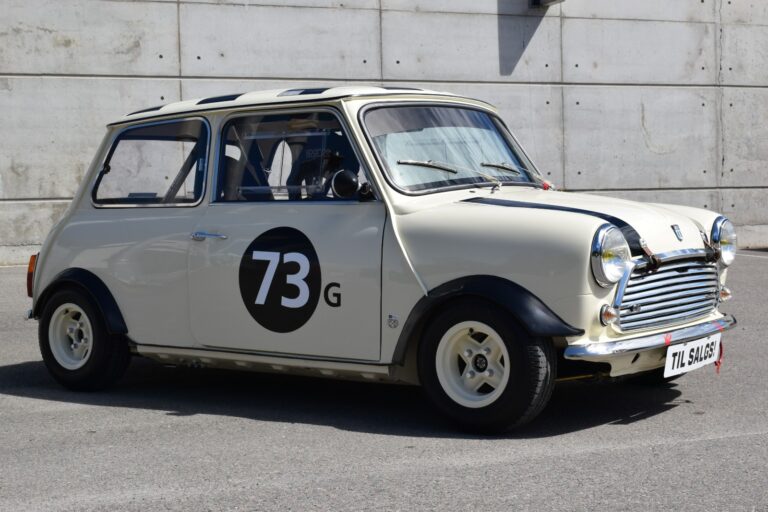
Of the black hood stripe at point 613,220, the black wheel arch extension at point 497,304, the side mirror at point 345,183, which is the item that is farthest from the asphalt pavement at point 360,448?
the side mirror at point 345,183

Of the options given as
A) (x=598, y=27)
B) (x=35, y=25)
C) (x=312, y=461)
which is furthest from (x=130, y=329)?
(x=598, y=27)

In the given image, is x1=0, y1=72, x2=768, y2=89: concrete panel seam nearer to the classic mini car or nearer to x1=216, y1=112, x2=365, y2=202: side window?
the classic mini car

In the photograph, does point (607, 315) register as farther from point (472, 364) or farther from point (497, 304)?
point (472, 364)

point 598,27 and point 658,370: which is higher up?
point 598,27

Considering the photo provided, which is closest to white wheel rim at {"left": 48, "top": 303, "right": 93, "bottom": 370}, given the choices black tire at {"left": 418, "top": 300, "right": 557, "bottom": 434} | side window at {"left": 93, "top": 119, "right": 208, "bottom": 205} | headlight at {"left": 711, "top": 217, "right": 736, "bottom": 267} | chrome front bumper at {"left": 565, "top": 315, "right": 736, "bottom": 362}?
side window at {"left": 93, "top": 119, "right": 208, "bottom": 205}

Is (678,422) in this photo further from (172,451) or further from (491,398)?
(172,451)

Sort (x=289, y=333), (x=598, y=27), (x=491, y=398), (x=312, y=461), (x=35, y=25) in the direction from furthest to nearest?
(x=598, y=27) < (x=35, y=25) < (x=289, y=333) < (x=491, y=398) < (x=312, y=461)

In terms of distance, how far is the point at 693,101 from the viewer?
1758 centimetres

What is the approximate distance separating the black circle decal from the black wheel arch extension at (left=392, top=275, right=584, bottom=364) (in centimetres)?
62

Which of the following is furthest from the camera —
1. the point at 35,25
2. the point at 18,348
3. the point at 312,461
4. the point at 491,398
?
the point at 35,25

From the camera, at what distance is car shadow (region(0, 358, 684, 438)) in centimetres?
Answer: 605

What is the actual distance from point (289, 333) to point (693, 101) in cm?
1273

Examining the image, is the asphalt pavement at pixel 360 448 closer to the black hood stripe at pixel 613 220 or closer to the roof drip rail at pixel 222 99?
the black hood stripe at pixel 613 220

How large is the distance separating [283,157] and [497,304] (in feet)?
5.41
